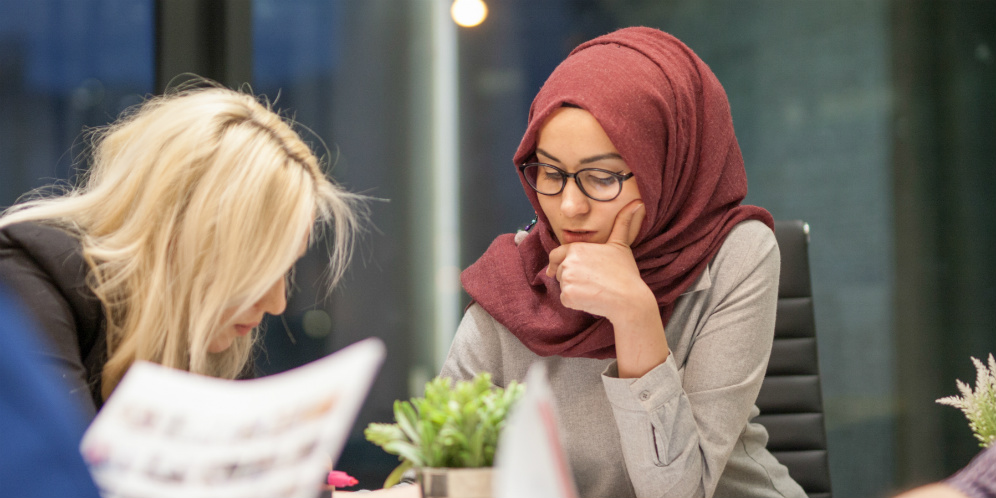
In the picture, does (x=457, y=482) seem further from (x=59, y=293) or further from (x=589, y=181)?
(x=589, y=181)

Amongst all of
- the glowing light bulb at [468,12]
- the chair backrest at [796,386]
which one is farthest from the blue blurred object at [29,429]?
the glowing light bulb at [468,12]

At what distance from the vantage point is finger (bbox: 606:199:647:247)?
1.17 metres

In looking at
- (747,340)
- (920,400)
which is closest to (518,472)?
(747,340)

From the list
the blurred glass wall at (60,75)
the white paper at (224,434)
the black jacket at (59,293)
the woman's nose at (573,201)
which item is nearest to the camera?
the white paper at (224,434)

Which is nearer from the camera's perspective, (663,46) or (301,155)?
(301,155)

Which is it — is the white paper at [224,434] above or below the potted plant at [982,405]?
above

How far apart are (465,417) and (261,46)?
6.64ft

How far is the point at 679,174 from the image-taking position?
1229 millimetres

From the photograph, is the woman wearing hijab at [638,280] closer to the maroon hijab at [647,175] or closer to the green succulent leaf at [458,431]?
the maroon hijab at [647,175]

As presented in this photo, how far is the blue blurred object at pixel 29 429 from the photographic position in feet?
1.17

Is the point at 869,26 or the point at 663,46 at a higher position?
the point at 869,26

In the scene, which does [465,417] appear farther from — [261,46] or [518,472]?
[261,46]

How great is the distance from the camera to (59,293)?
0.84 meters

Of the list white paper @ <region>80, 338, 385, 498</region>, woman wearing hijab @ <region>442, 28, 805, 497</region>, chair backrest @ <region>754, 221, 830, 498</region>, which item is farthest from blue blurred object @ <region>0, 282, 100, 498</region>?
chair backrest @ <region>754, 221, 830, 498</region>
